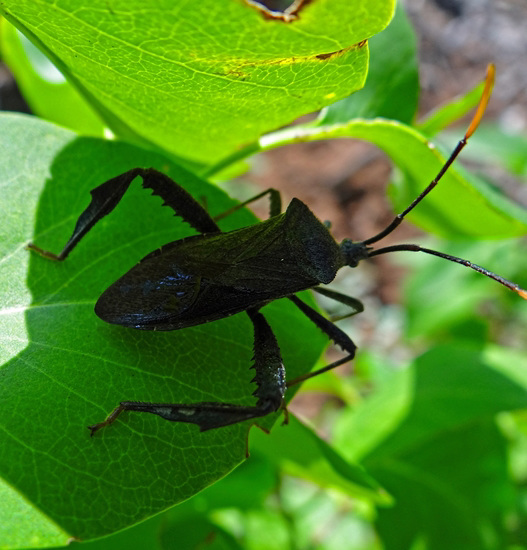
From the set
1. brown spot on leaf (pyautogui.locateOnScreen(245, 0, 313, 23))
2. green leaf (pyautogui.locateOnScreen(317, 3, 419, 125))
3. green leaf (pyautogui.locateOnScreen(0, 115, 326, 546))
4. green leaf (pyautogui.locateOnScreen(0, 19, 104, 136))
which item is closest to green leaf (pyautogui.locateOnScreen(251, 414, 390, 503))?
green leaf (pyautogui.locateOnScreen(0, 115, 326, 546))

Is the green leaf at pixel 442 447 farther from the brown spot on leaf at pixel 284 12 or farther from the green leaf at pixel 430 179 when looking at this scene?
the brown spot on leaf at pixel 284 12

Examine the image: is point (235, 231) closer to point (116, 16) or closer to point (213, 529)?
point (116, 16)

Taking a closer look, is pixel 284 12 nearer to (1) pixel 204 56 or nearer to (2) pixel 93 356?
(1) pixel 204 56

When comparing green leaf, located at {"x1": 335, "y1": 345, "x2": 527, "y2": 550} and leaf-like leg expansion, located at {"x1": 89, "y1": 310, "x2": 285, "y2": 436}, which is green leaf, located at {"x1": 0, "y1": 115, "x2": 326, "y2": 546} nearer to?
leaf-like leg expansion, located at {"x1": 89, "y1": 310, "x2": 285, "y2": 436}

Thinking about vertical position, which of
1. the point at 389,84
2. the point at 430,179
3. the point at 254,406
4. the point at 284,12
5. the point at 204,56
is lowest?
the point at 254,406

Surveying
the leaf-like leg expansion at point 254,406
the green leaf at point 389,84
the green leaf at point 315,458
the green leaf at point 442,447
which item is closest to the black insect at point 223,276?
the leaf-like leg expansion at point 254,406

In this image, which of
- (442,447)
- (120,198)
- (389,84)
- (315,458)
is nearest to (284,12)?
(120,198)
